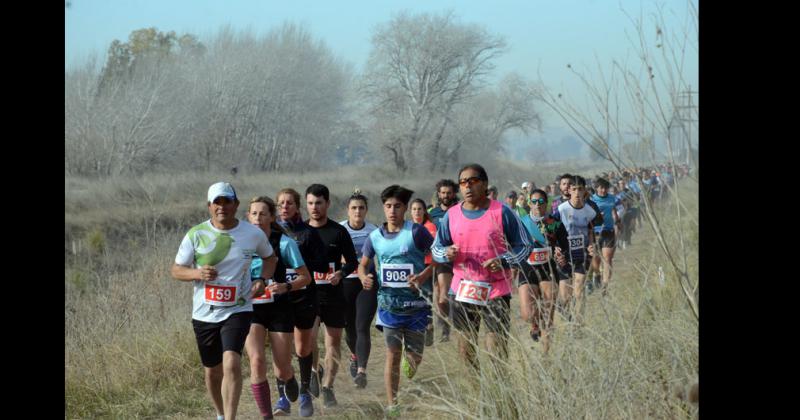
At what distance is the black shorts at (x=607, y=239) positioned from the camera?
12.0 meters

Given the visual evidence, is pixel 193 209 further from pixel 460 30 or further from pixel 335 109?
pixel 460 30

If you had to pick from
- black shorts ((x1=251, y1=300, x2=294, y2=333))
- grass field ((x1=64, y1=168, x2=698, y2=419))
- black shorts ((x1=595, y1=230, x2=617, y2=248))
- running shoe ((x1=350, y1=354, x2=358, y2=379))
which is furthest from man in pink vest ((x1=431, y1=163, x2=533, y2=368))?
black shorts ((x1=595, y1=230, x2=617, y2=248))

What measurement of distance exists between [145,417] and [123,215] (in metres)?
16.7

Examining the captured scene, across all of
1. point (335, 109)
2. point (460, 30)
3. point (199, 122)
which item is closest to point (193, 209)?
point (199, 122)

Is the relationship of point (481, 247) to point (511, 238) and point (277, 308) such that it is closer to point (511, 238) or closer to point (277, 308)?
point (511, 238)

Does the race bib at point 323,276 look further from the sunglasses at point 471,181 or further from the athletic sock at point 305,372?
the sunglasses at point 471,181

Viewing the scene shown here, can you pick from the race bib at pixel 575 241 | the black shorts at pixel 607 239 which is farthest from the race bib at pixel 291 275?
the black shorts at pixel 607 239

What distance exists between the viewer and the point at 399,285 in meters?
6.75

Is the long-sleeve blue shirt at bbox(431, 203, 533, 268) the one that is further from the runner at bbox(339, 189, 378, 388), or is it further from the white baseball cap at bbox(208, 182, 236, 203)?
the white baseball cap at bbox(208, 182, 236, 203)

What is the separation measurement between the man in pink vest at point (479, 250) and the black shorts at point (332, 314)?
144cm

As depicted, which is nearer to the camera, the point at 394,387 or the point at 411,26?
the point at 394,387

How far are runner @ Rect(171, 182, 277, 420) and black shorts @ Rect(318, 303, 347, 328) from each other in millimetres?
1484

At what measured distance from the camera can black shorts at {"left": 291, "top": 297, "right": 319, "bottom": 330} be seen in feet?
22.8
